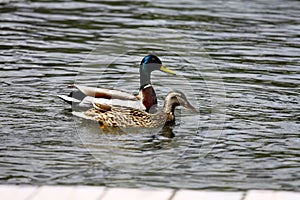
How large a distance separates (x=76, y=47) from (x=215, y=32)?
2.76 metres

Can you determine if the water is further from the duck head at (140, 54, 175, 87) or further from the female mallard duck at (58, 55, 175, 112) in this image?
the duck head at (140, 54, 175, 87)

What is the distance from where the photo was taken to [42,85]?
12.0m

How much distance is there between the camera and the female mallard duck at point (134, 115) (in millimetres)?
10406

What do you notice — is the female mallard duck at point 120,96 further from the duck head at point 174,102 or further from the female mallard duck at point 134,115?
the duck head at point 174,102

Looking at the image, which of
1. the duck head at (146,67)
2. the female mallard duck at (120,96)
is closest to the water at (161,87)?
the female mallard duck at (120,96)

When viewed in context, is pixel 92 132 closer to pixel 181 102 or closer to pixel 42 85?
pixel 181 102

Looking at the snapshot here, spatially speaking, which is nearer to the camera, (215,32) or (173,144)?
(173,144)

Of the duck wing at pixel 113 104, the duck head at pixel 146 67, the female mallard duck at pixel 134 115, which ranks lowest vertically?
the female mallard duck at pixel 134 115

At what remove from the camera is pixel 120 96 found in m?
10.6

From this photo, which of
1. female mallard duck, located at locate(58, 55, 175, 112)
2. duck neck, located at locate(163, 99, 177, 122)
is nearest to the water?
duck neck, located at locate(163, 99, 177, 122)

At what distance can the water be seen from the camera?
847 centimetres

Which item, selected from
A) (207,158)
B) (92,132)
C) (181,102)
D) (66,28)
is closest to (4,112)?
(92,132)

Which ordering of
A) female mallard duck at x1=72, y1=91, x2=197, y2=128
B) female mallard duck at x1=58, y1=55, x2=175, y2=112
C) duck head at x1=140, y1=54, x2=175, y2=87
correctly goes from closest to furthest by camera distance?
1. female mallard duck at x1=72, y1=91, x2=197, y2=128
2. female mallard duck at x1=58, y1=55, x2=175, y2=112
3. duck head at x1=140, y1=54, x2=175, y2=87

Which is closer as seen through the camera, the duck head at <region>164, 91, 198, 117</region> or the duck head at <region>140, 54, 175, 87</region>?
the duck head at <region>164, 91, 198, 117</region>
